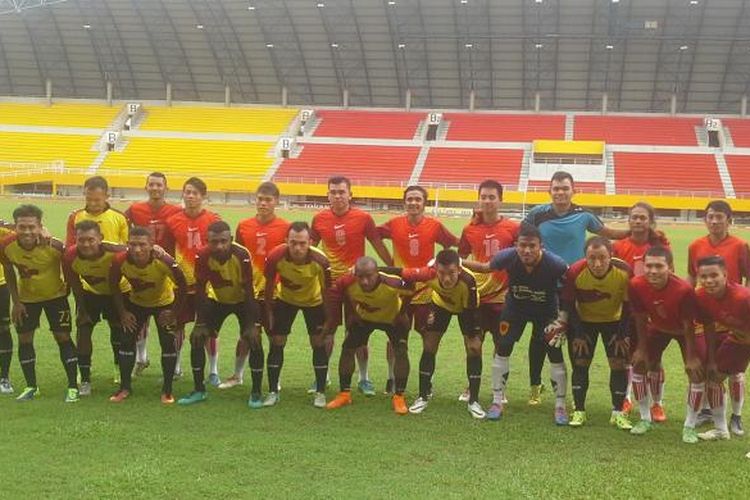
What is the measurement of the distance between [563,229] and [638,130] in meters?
41.5

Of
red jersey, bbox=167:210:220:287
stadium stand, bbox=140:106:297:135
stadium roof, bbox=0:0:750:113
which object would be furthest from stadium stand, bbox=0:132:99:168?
red jersey, bbox=167:210:220:287

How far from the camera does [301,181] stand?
1660 inches

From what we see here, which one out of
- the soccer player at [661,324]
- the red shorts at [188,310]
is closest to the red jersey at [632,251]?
the soccer player at [661,324]

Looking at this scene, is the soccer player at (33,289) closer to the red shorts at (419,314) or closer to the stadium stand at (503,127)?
the red shorts at (419,314)

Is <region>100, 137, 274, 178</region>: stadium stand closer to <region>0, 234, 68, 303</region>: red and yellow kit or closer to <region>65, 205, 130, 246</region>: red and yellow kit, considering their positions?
<region>65, 205, 130, 246</region>: red and yellow kit

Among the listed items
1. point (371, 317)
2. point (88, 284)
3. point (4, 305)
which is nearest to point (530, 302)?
point (371, 317)

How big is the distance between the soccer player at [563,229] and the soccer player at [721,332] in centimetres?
133

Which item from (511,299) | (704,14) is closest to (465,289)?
(511,299)

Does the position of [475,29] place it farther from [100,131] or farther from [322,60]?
[100,131]

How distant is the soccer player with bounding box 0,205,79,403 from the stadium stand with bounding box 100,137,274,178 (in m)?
36.9

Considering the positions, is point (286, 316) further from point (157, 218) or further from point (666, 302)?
point (666, 302)

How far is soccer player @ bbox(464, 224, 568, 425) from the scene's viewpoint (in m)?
6.11

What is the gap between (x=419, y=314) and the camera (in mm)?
7035

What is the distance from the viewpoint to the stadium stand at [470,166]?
42.1 m
